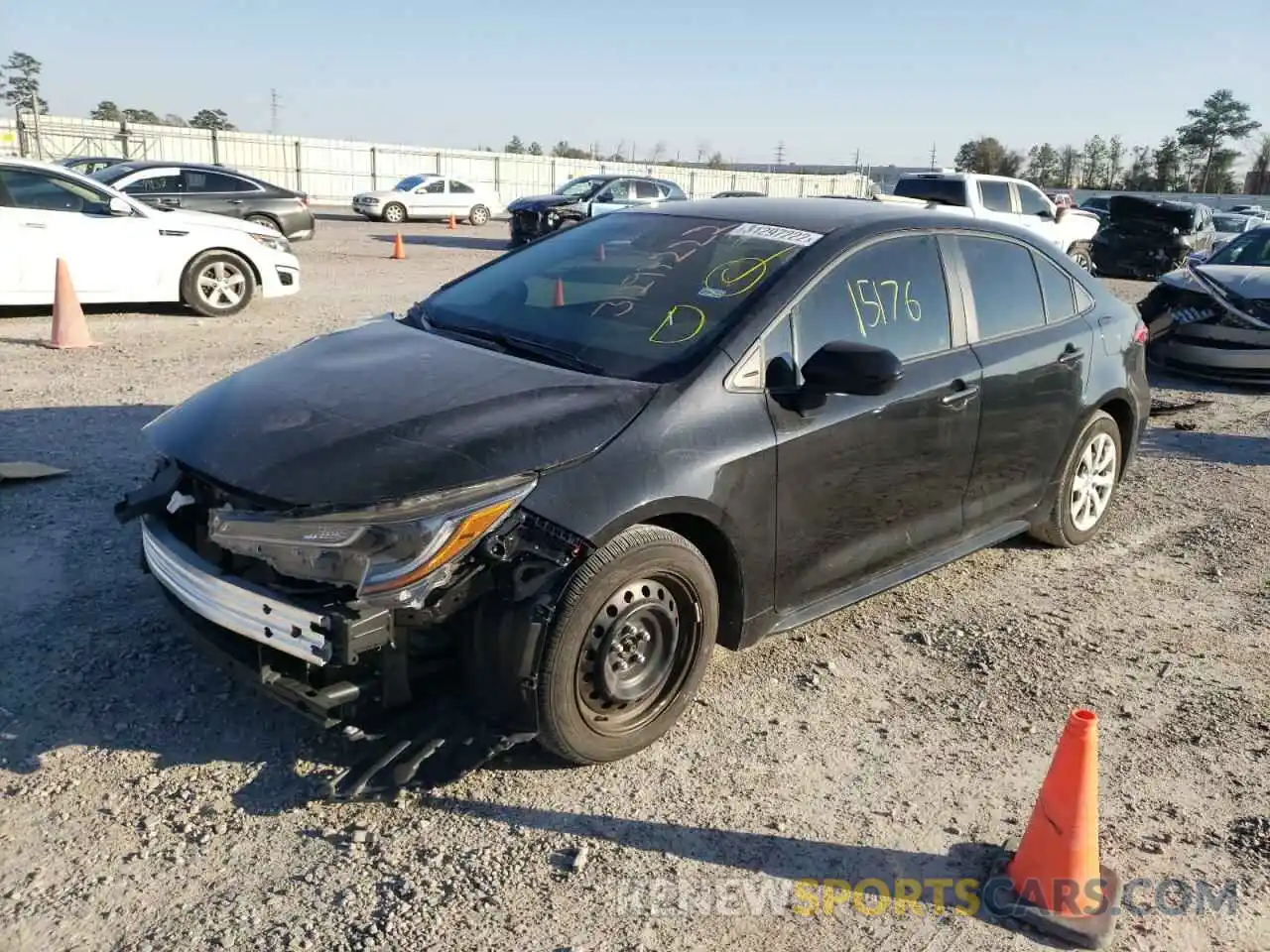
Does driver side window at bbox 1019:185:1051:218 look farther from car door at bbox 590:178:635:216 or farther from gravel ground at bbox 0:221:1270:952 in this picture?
gravel ground at bbox 0:221:1270:952

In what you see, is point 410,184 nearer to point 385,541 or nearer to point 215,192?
point 215,192

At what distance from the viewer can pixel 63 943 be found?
97.0 inches

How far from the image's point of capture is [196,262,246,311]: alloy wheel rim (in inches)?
419

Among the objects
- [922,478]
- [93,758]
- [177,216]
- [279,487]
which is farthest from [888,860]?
[177,216]

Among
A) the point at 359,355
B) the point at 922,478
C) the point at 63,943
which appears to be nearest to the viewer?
the point at 63,943

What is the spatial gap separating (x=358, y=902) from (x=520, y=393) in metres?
1.57

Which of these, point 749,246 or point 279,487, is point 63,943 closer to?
point 279,487

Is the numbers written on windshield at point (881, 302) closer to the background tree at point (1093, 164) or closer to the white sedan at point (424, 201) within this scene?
the white sedan at point (424, 201)

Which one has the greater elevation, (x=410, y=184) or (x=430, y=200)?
(x=410, y=184)

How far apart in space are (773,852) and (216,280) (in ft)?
31.6

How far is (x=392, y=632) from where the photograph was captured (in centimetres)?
279

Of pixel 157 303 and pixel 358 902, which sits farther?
pixel 157 303

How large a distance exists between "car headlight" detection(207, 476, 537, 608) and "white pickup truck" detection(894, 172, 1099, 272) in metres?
13.9

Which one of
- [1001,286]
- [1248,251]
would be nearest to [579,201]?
[1248,251]
